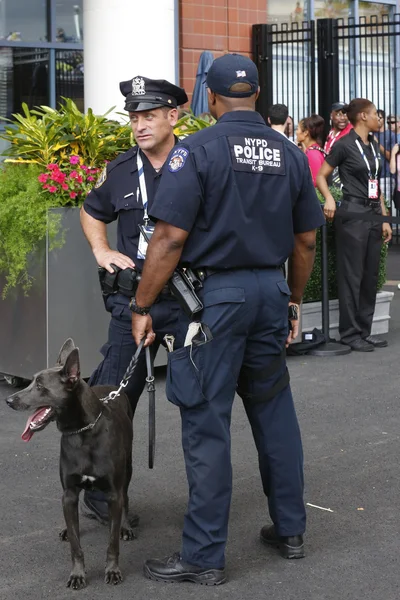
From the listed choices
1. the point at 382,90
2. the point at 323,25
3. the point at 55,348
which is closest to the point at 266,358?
the point at 55,348

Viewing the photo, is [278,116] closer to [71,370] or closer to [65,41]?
[65,41]

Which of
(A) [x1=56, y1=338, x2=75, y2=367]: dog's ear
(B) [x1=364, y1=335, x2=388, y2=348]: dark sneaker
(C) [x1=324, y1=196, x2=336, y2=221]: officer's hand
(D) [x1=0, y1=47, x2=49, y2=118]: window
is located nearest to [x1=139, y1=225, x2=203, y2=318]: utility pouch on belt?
(A) [x1=56, y1=338, x2=75, y2=367]: dog's ear

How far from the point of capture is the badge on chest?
13.9 ft

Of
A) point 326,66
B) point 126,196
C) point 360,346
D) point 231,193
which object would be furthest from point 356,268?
point 326,66

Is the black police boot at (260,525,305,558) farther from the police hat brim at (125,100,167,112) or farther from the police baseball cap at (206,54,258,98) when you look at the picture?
the police hat brim at (125,100,167,112)

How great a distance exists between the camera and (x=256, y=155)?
14.0 feet

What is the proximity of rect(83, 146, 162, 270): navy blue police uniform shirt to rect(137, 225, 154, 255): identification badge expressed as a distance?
0.15 feet

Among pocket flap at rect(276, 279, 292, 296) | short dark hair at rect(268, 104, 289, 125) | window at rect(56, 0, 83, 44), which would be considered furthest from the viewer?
window at rect(56, 0, 83, 44)

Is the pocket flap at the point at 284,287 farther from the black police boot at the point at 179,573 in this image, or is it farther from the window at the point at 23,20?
the window at the point at 23,20

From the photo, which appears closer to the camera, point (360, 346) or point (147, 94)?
point (147, 94)

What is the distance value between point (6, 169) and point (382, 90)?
11.8 metres

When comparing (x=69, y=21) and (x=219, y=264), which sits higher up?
(x=69, y=21)

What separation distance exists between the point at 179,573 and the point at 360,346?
5170mm

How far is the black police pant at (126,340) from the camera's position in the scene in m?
4.94
